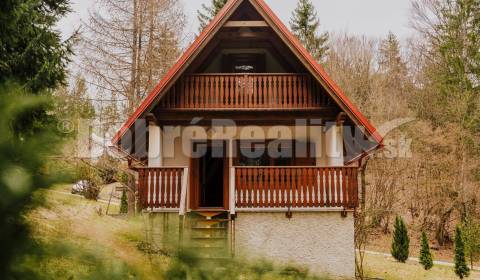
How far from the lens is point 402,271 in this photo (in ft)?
53.0

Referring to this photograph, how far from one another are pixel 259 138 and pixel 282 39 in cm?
302

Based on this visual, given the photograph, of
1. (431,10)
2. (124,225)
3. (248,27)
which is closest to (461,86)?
(431,10)

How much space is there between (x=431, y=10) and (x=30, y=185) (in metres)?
27.8

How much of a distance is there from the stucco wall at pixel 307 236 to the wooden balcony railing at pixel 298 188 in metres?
0.29

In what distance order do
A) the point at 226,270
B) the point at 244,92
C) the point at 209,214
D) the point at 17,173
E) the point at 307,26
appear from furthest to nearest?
the point at 307,26
the point at 209,214
the point at 244,92
the point at 226,270
the point at 17,173

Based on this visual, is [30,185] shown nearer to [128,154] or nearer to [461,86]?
[128,154]

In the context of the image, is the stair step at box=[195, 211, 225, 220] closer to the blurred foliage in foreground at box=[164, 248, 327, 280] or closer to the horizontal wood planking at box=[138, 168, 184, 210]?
the horizontal wood planking at box=[138, 168, 184, 210]

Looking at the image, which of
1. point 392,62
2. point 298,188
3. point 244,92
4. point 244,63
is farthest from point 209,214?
point 392,62

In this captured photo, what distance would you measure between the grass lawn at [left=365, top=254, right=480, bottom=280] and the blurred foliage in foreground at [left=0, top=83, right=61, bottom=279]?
14.5 m

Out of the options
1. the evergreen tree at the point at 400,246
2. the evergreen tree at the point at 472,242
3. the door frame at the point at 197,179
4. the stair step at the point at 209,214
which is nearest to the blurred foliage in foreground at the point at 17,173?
the stair step at the point at 209,214

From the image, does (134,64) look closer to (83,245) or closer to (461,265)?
(461,265)

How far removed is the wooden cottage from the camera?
33.0 feet

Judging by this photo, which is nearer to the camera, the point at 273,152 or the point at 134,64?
the point at 273,152

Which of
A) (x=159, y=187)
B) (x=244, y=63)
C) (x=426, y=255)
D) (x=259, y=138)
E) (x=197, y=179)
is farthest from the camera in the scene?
(x=426, y=255)
